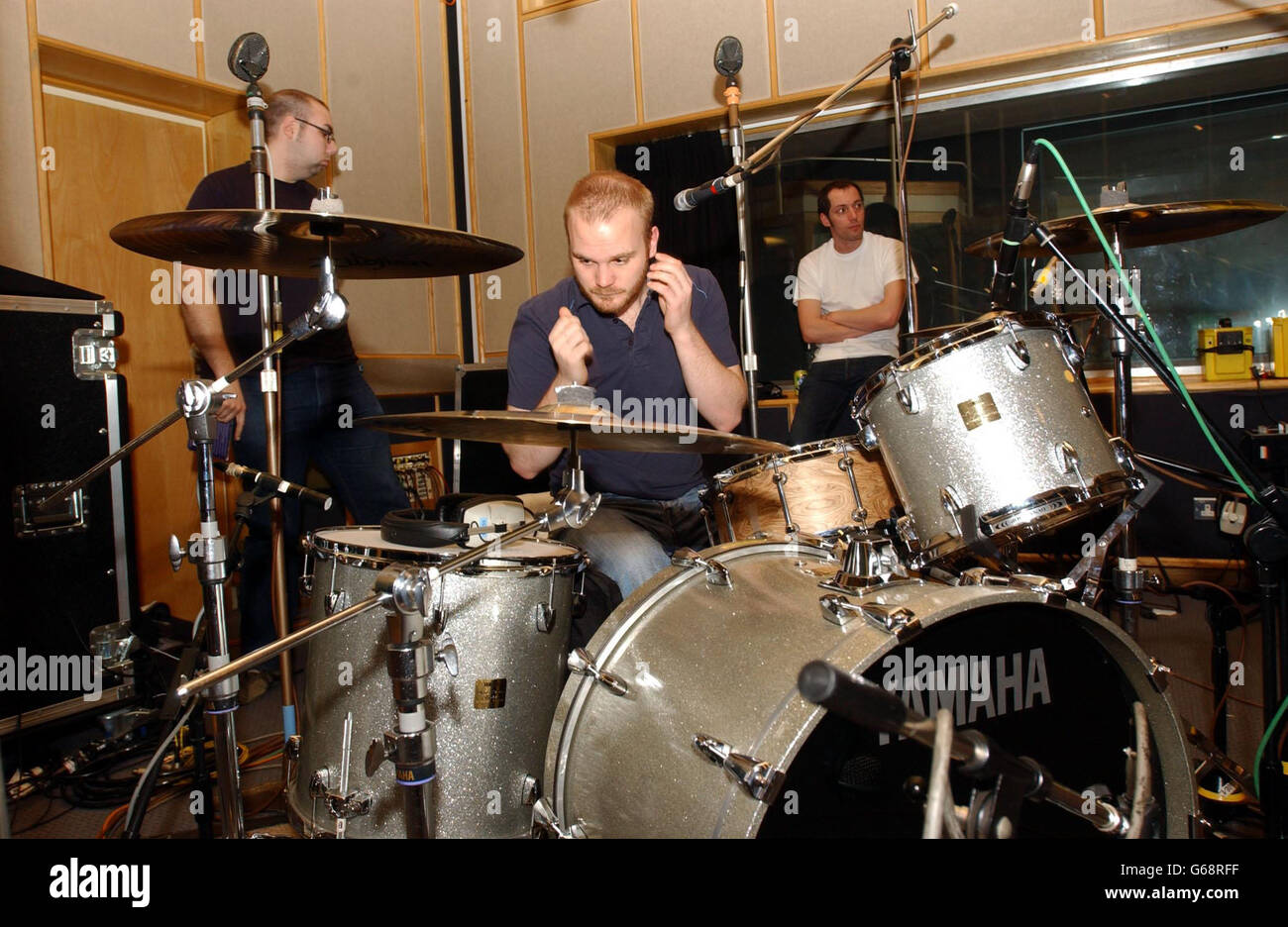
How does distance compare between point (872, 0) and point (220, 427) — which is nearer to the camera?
point (220, 427)

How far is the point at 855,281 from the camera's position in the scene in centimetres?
405

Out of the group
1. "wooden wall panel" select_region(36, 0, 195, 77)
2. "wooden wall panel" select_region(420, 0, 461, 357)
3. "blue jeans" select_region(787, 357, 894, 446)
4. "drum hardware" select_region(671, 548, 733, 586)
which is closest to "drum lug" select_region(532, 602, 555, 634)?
"drum hardware" select_region(671, 548, 733, 586)

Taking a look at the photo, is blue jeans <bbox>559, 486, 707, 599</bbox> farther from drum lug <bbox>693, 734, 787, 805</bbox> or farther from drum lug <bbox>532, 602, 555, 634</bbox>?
drum lug <bbox>693, 734, 787, 805</bbox>

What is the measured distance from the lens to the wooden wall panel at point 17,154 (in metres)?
3.13

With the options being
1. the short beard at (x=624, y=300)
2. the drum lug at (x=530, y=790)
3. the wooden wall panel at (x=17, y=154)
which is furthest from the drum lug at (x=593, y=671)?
the wooden wall panel at (x=17, y=154)

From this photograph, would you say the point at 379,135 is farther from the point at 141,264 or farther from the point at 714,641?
the point at 714,641

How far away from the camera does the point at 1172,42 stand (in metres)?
3.93

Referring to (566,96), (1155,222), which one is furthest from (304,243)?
(566,96)

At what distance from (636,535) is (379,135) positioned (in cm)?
383

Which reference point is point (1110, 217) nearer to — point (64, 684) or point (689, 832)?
point (689, 832)

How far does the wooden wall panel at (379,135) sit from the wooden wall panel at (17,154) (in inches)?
58.7

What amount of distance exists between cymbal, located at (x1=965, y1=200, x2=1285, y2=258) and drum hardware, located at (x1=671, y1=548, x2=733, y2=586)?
1.08 meters
